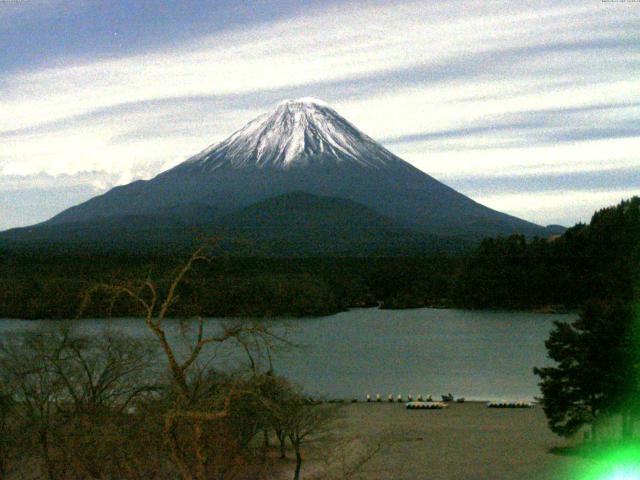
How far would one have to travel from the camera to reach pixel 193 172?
104m

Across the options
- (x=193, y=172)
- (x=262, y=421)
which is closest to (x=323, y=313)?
(x=262, y=421)

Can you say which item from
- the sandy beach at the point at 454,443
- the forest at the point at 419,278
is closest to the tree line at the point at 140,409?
the sandy beach at the point at 454,443

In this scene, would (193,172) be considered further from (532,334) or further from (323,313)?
(532,334)

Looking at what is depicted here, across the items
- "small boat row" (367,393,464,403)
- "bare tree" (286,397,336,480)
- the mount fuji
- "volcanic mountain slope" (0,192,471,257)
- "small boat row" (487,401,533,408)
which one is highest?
the mount fuji

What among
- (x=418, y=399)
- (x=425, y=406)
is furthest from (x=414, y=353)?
(x=425, y=406)

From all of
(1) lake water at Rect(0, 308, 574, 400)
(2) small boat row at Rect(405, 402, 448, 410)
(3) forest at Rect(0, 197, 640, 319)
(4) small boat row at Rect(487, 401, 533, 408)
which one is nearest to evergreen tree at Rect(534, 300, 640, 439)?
(1) lake water at Rect(0, 308, 574, 400)

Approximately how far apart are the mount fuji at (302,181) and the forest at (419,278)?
130ft

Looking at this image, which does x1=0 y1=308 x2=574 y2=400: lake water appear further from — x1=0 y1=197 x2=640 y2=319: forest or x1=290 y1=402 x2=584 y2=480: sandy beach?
x1=0 y1=197 x2=640 y2=319: forest

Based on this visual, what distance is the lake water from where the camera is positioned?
2206cm

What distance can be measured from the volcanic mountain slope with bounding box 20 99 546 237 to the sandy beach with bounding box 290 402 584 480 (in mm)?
76080

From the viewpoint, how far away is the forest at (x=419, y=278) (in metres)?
41.4

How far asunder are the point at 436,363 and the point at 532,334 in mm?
9052

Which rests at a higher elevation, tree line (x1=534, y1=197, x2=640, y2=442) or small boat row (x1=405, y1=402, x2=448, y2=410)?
tree line (x1=534, y1=197, x2=640, y2=442)

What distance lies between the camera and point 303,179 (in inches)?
3875
